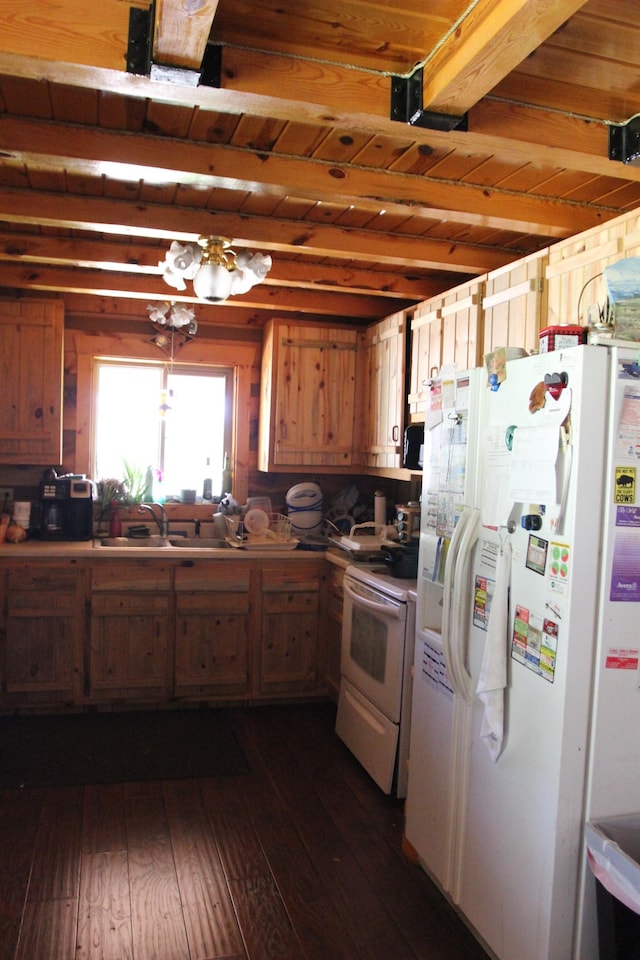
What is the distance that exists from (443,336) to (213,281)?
Answer: 1.12 metres

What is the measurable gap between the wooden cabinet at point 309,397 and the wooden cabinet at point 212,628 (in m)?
0.77

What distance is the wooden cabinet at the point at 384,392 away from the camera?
3939 millimetres

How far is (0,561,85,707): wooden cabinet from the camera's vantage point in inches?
150

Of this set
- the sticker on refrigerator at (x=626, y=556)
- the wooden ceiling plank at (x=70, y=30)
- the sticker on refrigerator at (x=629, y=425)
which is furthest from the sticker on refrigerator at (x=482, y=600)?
the wooden ceiling plank at (x=70, y=30)

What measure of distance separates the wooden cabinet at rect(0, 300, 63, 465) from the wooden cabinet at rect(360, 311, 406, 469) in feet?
5.79

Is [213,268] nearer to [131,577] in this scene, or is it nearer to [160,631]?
[131,577]

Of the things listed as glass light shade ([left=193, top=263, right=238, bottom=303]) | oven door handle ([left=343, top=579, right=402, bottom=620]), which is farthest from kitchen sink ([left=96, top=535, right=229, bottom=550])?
glass light shade ([left=193, top=263, right=238, bottom=303])

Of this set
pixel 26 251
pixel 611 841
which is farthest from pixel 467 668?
pixel 26 251

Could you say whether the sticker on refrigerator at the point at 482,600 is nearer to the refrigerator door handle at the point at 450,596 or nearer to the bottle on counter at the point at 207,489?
the refrigerator door handle at the point at 450,596

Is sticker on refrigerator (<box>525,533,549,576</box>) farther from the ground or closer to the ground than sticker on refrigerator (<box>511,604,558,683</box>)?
farther from the ground

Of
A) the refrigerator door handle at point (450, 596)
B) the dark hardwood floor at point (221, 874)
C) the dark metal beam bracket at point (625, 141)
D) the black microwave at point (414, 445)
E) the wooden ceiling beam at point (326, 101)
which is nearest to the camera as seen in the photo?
the wooden ceiling beam at point (326, 101)

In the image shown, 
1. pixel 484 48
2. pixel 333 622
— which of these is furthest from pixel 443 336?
pixel 484 48

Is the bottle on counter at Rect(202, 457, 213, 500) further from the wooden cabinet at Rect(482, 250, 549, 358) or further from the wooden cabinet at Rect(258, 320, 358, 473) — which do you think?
the wooden cabinet at Rect(482, 250, 549, 358)

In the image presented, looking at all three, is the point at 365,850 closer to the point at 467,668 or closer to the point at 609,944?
the point at 467,668
